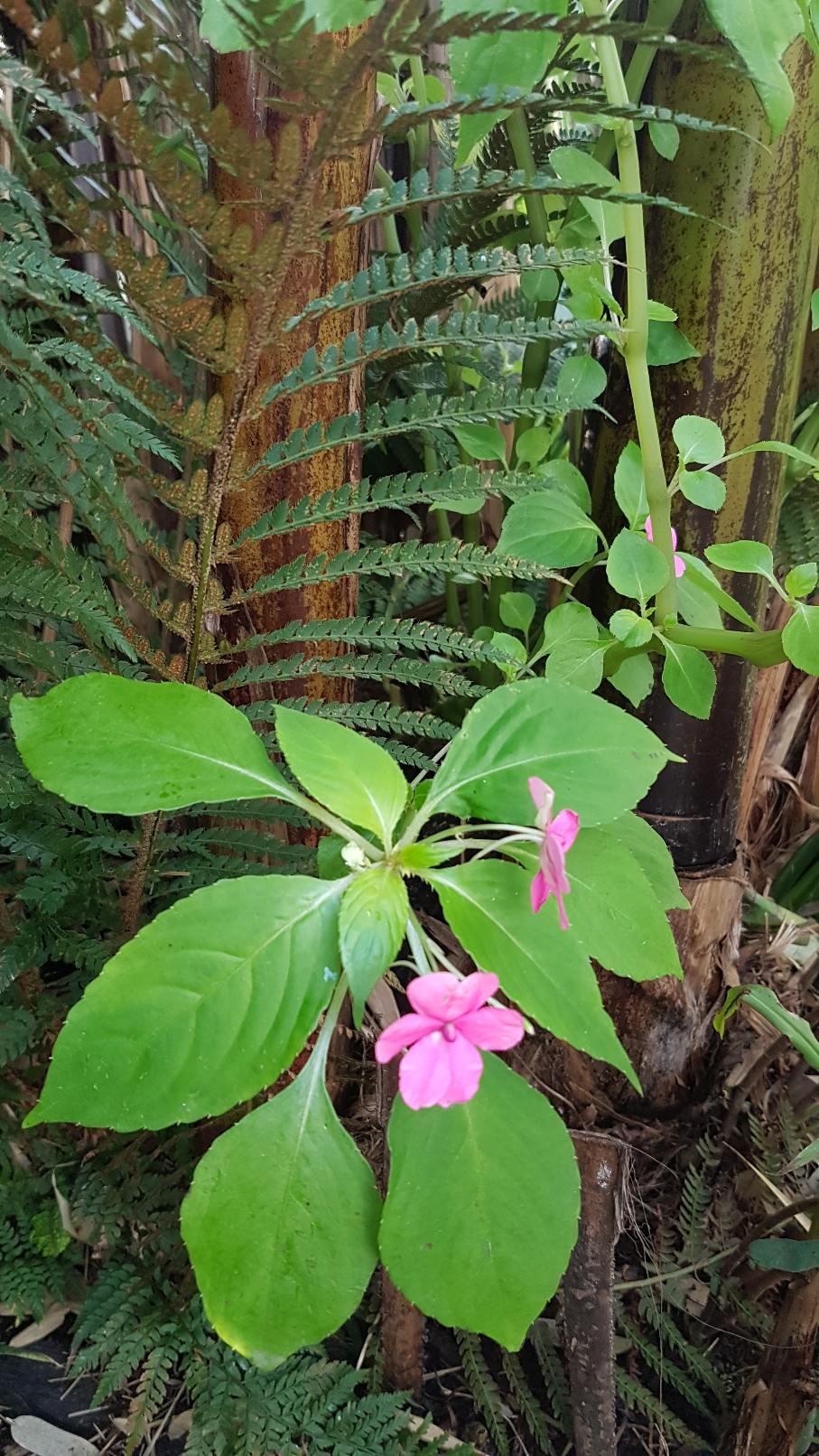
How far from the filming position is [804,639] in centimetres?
65

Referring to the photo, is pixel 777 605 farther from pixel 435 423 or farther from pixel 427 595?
pixel 435 423

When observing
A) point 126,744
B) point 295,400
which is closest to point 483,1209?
point 126,744

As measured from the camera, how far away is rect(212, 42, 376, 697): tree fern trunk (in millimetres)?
564

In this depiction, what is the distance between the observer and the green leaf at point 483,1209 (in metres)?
0.45

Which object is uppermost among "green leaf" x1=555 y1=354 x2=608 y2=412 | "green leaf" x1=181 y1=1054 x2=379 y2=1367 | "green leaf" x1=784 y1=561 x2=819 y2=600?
"green leaf" x1=555 y1=354 x2=608 y2=412

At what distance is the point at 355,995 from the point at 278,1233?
0.15m

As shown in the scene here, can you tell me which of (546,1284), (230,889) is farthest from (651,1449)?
(230,889)

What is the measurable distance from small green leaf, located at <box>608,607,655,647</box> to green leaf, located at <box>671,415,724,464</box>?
0.14m

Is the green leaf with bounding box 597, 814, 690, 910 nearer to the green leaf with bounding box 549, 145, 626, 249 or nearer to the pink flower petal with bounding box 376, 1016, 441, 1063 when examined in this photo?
the pink flower petal with bounding box 376, 1016, 441, 1063

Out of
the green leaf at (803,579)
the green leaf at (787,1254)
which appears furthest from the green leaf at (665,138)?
the green leaf at (787,1254)


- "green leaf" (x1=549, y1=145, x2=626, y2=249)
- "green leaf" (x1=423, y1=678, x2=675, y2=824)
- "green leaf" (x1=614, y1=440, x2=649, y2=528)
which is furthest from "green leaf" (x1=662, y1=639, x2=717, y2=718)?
"green leaf" (x1=549, y1=145, x2=626, y2=249)

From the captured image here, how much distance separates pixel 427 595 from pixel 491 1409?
939 millimetres

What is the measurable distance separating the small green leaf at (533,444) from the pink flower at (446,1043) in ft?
2.08

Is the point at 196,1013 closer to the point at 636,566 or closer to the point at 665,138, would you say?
the point at 636,566
